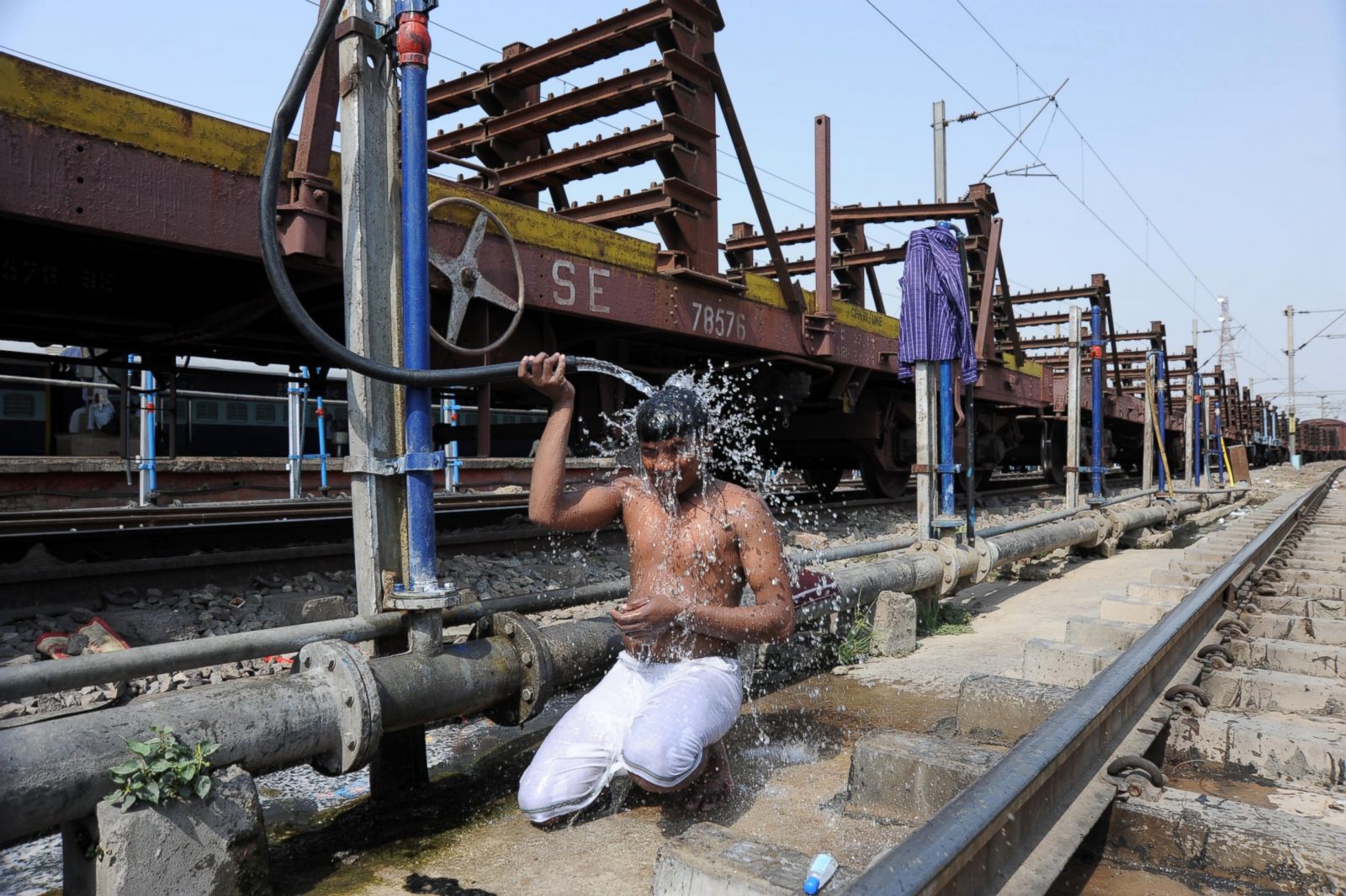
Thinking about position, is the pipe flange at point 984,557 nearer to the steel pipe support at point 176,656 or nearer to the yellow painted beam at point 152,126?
the yellow painted beam at point 152,126

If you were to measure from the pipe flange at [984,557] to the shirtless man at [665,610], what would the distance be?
11.3ft

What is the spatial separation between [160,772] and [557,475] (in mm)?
1222

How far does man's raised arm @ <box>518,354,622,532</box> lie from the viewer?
2.51m

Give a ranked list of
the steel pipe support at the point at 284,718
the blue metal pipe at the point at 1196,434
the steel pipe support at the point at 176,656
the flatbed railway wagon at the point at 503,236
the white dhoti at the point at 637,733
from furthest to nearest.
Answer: the blue metal pipe at the point at 1196,434
the flatbed railway wagon at the point at 503,236
the white dhoti at the point at 637,733
the steel pipe support at the point at 176,656
the steel pipe support at the point at 284,718

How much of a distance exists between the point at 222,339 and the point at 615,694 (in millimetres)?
5178

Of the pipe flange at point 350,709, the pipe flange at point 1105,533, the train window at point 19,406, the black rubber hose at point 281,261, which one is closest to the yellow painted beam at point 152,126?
the black rubber hose at point 281,261

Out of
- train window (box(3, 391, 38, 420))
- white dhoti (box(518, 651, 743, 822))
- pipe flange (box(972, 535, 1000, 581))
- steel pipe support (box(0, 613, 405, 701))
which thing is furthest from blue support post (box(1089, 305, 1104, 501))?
train window (box(3, 391, 38, 420))

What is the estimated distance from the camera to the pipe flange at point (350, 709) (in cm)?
228

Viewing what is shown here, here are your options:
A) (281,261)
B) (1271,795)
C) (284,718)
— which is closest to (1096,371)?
(1271,795)

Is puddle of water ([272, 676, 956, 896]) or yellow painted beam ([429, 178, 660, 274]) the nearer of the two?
puddle of water ([272, 676, 956, 896])

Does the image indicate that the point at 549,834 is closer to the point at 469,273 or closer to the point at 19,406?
the point at 469,273

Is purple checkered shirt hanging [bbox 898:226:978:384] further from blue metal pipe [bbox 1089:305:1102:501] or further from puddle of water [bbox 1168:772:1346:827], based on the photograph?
blue metal pipe [bbox 1089:305:1102:501]

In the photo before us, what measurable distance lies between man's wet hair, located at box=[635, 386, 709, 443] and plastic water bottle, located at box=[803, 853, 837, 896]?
4.21 feet

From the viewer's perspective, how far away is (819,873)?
1.63 m
